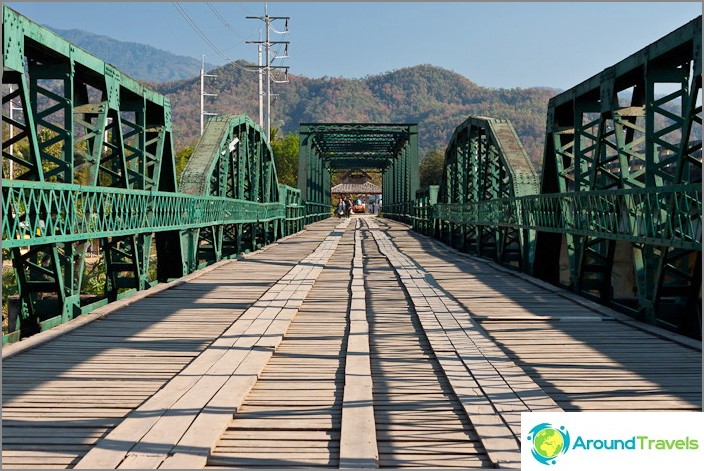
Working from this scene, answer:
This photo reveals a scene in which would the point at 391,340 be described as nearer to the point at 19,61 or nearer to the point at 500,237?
the point at 19,61

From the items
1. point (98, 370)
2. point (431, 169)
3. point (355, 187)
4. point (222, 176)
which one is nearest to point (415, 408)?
point (98, 370)

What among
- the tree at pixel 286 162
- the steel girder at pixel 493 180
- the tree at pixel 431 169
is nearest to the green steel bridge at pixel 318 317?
the steel girder at pixel 493 180

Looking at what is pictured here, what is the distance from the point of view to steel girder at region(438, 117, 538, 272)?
57.3 feet

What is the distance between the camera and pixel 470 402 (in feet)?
18.3

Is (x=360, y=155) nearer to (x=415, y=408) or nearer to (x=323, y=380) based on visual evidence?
(x=323, y=380)

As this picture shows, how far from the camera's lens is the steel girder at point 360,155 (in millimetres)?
48500

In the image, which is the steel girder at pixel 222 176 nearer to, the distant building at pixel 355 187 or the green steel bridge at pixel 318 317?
the green steel bridge at pixel 318 317

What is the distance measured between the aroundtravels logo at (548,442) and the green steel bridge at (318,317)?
8.4 inches

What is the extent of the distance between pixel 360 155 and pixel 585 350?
67663mm

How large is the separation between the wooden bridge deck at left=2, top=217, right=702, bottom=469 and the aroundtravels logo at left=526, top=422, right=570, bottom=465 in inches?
7.0

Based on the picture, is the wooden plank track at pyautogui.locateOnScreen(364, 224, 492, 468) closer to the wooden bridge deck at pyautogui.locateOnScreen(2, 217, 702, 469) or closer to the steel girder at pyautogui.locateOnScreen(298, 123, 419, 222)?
the wooden bridge deck at pyautogui.locateOnScreen(2, 217, 702, 469)

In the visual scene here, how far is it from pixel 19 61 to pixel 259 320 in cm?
354

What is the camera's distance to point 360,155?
7488 centimetres

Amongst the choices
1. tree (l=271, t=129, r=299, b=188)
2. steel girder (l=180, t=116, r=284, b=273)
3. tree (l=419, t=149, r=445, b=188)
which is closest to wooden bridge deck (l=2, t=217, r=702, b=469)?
steel girder (l=180, t=116, r=284, b=273)
